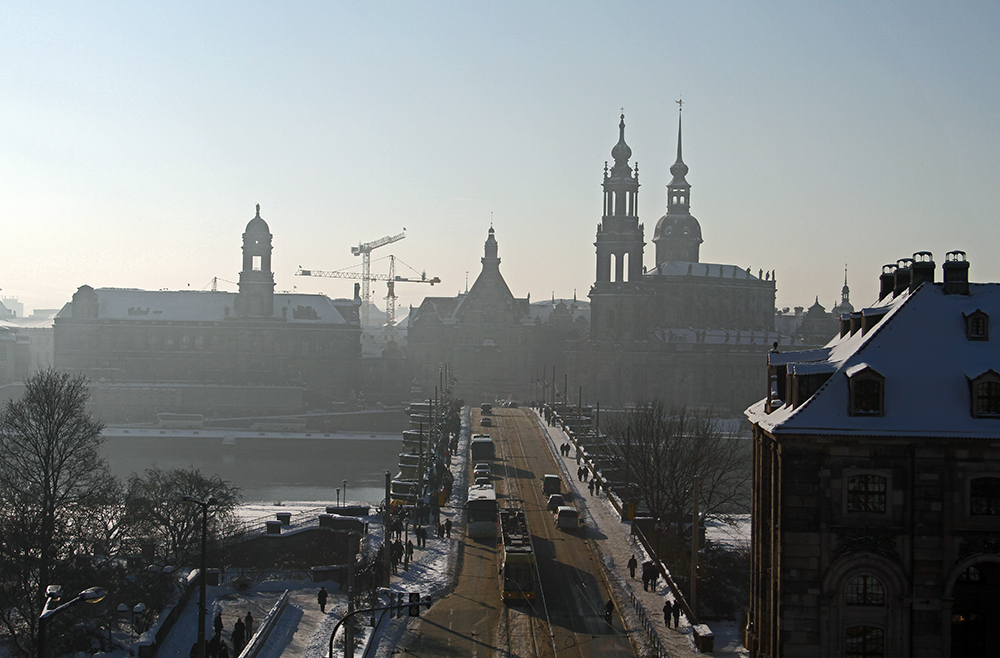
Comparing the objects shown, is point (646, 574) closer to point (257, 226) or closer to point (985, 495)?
point (985, 495)

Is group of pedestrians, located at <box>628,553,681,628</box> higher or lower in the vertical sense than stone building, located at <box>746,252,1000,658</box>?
lower

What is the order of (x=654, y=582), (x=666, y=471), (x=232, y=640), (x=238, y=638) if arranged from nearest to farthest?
(x=238, y=638) < (x=232, y=640) < (x=654, y=582) < (x=666, y=471)

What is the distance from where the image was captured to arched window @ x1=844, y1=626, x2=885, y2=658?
27.5m

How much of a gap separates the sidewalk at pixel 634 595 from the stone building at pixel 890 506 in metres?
5.27

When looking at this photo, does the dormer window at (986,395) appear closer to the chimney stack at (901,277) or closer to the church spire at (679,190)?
the chimney stack at (901,277)

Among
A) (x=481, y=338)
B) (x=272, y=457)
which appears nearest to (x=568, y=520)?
(x=272, y=457)

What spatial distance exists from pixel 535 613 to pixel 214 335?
113 meters

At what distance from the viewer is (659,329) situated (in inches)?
5335

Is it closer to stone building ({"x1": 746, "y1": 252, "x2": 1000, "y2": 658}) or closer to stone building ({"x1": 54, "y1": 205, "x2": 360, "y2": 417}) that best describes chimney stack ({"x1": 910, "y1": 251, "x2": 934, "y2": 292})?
stone building ({"x1": 746, "y1": 252, "x2": 1000, "y2": 658})

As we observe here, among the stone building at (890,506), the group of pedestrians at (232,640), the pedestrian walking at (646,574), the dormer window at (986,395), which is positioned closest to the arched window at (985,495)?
the stone building at (890,506)

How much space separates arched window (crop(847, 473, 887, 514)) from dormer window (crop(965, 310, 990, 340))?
194 inches

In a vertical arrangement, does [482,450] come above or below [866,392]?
below

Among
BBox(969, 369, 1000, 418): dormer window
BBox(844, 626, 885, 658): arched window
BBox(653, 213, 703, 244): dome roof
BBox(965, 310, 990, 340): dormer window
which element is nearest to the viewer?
BBox(969, 369, 1000, 418): dormer window

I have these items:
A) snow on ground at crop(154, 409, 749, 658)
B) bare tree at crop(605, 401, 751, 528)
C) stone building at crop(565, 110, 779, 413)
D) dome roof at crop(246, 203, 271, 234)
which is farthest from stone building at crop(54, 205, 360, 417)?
snow on ground at crop(154, 409, 749, 658)
